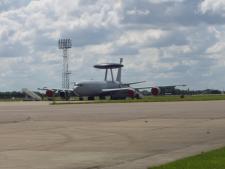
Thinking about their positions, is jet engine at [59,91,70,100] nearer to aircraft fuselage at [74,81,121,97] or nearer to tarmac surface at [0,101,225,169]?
aircraft fuselage at [74,81,121,97]

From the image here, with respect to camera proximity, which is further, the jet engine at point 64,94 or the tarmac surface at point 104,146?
the jet engine at point 64,94

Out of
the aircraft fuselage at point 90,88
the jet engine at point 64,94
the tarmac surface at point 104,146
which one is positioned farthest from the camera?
the jet engine at point 64,94

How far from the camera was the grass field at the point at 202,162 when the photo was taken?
458 inches

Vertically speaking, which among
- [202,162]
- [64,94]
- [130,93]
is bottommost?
[202,162]

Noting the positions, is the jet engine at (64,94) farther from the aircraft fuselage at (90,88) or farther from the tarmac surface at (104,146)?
the tarmac surface at (104,146)

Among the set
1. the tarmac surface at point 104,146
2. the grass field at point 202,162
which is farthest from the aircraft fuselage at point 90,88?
the grass field at point 202,162

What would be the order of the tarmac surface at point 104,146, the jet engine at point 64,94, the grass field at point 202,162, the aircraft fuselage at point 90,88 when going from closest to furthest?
1. the grass field at point 202,162
2. the tarmac surface at point 104,146
3. the aircraft fuselage at point 90,88
4. the jet engine at point 64,94

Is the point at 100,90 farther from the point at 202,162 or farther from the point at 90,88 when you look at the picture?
the point at 202,162

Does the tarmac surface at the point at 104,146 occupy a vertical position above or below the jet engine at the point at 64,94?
below

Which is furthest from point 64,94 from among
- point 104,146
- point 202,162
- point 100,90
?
point 202,162

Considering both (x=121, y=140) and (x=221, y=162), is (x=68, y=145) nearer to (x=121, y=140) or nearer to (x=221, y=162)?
(x=121, y=140)

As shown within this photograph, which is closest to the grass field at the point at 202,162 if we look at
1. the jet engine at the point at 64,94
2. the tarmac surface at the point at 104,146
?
the tarmac surface at the point at 104,146

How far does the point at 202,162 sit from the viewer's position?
12297 mm

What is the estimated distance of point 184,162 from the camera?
12.4 m
